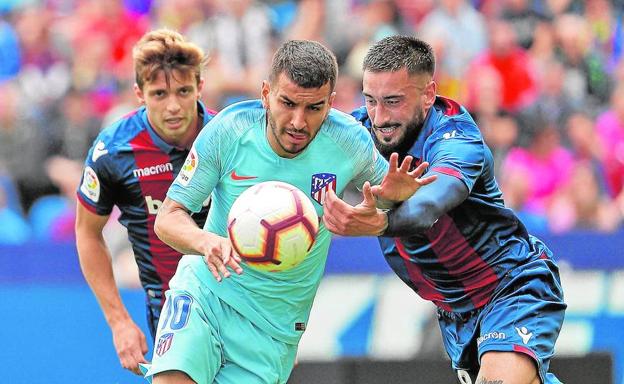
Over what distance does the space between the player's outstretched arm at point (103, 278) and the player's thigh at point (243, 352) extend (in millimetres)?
1079

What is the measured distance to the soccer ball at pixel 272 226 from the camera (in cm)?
471

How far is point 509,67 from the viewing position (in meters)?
11.4

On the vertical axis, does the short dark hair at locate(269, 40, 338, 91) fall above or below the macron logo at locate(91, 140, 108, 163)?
above

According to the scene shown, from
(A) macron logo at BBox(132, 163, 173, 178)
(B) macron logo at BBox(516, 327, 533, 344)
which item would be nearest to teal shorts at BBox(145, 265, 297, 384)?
(A) macron logo at BBox(132, 163, 173, 178)

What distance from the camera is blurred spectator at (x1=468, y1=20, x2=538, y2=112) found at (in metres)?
11.2

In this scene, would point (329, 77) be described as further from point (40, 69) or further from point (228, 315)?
point (40, 69)

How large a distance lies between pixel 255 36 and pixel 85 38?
6.34 ft

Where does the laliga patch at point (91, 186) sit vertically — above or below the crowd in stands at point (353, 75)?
above

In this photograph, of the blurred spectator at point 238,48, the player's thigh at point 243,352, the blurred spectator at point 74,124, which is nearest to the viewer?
the player's thigh at point 243,352

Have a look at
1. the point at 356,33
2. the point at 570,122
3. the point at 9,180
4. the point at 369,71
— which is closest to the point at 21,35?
the point at 9,180

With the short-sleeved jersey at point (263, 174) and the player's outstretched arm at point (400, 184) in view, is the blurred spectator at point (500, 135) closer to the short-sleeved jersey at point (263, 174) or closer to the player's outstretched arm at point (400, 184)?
the short-sleeved jersey at point (263, 174)

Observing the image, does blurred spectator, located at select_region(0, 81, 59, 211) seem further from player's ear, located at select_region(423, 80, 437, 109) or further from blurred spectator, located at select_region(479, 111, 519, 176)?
player's ear, located at select_region(423, 80, 437, 109)

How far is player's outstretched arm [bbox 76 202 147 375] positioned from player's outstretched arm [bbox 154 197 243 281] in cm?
146

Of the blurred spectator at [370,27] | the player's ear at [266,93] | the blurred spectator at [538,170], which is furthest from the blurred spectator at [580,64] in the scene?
the player's ear at [266,93]
